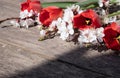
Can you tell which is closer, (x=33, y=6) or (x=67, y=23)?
(x=67, y=23)

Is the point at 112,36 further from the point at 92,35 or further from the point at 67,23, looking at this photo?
the point at 67,23

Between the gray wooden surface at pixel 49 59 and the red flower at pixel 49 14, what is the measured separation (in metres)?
0.08

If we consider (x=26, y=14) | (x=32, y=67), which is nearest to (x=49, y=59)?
(x=32, y=67)

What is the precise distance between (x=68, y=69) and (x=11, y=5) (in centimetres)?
81

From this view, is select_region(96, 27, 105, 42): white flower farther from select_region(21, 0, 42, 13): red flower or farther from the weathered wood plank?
select_region(21, 0, 42, 13): red flower

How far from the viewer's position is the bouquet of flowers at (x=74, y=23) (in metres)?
1.55

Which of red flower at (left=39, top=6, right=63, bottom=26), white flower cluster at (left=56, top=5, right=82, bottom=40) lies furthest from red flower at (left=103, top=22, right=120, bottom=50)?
red flower at (left=39, top=6, right=63, bottom=26)

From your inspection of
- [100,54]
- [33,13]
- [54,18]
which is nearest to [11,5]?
[33,13]

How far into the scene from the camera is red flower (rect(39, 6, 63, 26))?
5.55ft

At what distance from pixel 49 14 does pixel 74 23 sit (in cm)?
16

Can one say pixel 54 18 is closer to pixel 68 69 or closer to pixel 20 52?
pixel 20 52

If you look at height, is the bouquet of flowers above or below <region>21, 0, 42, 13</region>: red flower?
below

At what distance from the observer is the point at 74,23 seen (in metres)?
1.59

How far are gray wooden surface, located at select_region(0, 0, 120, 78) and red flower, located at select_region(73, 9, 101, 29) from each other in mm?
92
